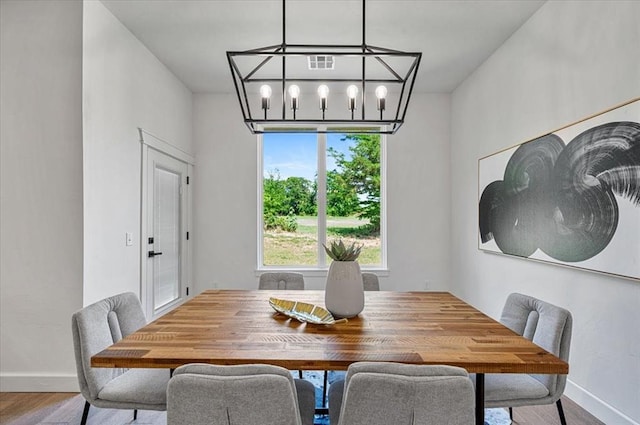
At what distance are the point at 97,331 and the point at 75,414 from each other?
1.06 meters

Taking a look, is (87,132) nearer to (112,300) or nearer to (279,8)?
(112,300)

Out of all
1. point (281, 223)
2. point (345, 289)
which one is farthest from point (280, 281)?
point (281, 223)

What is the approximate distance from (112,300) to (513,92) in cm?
333

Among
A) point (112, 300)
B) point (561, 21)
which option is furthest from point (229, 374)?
point (561, 21)

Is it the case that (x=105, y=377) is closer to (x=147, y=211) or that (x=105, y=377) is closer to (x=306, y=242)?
(x=147, y=211)

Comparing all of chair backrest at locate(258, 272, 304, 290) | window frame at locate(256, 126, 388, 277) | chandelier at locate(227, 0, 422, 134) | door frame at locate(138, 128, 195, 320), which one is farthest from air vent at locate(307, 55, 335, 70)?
chair backrest at locate(258, 272, 304, 290)

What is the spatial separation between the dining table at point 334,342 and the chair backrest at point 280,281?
81 cm

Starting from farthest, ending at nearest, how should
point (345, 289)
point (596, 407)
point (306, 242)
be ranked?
1. point (306, 242)
2. point (596, 407)
3. point (345, 289)

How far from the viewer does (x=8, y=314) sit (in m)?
2.57

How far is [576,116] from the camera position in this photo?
2.45 meters

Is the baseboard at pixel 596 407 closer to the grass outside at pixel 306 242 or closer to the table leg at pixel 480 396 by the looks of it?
the table leg at pixel 480 396

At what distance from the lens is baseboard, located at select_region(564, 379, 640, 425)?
2074 mm

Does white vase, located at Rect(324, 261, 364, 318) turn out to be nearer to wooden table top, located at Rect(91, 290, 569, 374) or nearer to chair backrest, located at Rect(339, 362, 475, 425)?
wooden table top, located at Rect(91, 290, 569, 374)

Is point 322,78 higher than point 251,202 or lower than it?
higher
